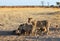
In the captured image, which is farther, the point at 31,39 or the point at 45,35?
the point at 45,35

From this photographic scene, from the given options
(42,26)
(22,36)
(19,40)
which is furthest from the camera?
(42,26)

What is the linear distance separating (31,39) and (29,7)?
158 ft

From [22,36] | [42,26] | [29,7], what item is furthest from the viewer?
Result: [29,7]

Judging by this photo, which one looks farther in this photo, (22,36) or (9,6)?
(9,6)

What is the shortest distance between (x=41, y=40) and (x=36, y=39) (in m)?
0.42

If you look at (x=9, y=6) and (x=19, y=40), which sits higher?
(x=19, y=40)

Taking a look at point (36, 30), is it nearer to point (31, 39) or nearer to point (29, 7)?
point (31, 39)

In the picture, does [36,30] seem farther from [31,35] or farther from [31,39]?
[31,39]

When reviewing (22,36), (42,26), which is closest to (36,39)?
(22,36)

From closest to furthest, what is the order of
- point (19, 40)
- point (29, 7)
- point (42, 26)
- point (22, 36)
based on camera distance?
point (19, 40) < point (22, 36) < point (42, 26) < point (29, 7)

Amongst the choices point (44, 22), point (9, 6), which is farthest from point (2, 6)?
point (44, 22)

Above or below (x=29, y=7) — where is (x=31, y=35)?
above

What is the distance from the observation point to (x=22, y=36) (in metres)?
17.0

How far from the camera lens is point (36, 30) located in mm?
18016
